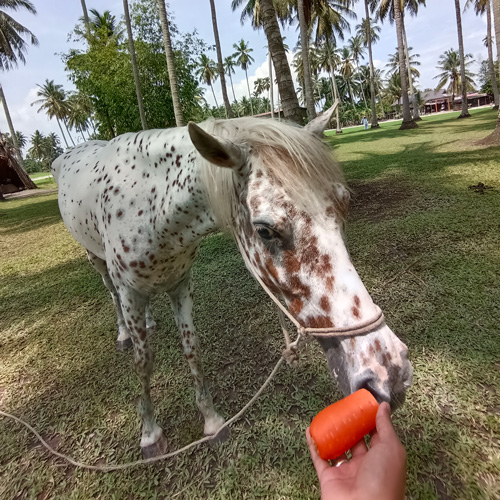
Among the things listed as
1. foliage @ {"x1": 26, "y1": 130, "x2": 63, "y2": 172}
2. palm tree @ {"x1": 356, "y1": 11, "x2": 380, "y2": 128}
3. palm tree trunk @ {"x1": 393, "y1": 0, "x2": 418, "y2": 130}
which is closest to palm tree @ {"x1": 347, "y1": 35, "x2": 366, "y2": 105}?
palm tree @ {"x1": 356, "y1": 11, "x2": 380, "y2": 128}

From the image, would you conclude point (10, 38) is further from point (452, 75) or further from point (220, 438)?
point (452, 75)

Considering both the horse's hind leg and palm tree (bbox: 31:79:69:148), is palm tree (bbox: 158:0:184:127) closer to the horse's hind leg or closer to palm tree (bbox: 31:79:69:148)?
the horse's hind leg

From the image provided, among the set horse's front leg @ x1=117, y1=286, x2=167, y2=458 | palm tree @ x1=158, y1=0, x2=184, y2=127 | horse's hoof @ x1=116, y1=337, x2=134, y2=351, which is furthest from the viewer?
palm tree @ x1=158, y1=0, x2=184, y2=127

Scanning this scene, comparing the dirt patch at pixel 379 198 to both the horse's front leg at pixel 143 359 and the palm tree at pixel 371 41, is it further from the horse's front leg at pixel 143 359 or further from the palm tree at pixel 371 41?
the palm tree at pixel 371 41

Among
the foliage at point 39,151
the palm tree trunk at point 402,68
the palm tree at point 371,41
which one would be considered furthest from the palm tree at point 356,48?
the foliage at point 39,151

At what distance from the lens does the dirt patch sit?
542cm

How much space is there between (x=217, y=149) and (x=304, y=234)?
48 centimetres

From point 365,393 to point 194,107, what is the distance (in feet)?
61.6

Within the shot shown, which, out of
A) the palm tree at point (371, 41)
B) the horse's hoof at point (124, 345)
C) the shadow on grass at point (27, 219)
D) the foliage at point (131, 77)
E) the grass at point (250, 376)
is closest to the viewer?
the grass at point (250, 376)

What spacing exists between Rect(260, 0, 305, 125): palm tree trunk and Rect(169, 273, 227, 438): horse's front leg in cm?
444

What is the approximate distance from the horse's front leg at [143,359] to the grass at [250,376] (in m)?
0.11

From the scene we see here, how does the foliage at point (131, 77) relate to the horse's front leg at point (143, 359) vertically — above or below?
above

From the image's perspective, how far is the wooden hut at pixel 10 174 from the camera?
52.3 feet

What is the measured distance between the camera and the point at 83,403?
2.51 meters
